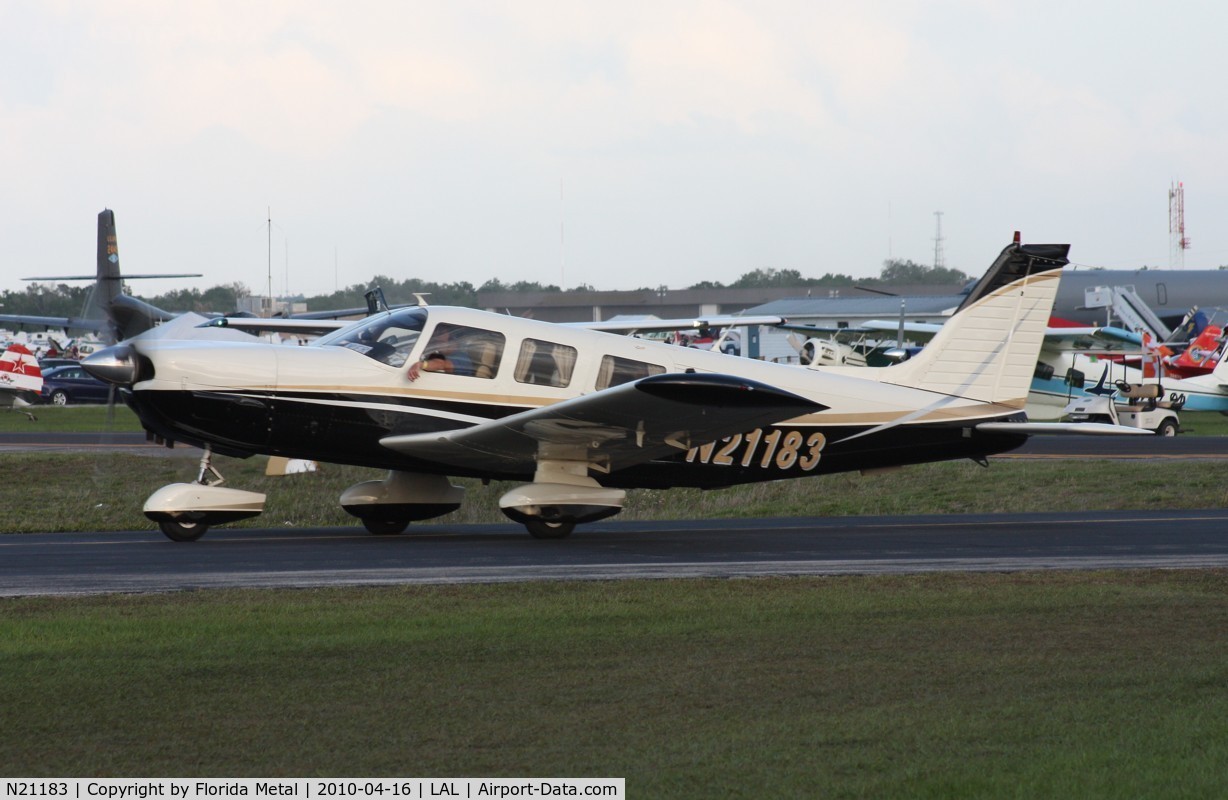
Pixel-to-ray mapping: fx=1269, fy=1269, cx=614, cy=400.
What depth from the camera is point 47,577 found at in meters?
10.3

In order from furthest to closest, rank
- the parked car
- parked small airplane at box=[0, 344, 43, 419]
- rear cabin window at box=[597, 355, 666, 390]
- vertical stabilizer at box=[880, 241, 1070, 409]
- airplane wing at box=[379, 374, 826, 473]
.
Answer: the parked car
parked small airplane at box=[0, 344, 43, 419]
vertical stabilizer at box=[880, 241, 1070, 409]
rear cabin window at box=[597, 355, 666, 390]
airplane wing at box=[379, 374, 826, 473]

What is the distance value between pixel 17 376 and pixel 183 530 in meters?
32.8

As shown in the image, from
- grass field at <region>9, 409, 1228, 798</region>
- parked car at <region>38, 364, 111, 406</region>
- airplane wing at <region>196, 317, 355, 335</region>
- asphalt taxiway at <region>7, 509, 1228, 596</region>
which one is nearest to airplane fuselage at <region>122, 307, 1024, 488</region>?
asphalt taxiway at <region>7, 509, 1228, 596</region>

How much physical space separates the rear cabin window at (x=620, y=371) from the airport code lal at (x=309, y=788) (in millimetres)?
8331

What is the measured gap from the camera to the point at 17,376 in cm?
4175

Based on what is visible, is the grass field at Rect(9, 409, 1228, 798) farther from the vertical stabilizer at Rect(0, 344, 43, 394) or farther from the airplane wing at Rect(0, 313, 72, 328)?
the vertical stabilizer at Rect(0, 344, 43, 394)

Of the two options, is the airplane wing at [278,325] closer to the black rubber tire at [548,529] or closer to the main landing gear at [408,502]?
the main landing gear at [408,502]

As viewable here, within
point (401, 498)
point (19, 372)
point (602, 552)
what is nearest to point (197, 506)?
point (401, 498)

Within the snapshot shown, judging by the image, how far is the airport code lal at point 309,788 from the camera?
457 centimetres

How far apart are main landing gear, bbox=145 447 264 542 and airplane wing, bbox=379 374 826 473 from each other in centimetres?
155

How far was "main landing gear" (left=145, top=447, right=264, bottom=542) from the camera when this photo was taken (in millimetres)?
12469

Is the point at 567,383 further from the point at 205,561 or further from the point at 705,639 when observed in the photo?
the point at 705,639

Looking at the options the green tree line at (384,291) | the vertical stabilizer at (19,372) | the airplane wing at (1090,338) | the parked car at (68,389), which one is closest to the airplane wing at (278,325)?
the green tree line at (384,291)

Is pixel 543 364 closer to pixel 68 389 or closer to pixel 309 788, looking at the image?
pixel 309 788
